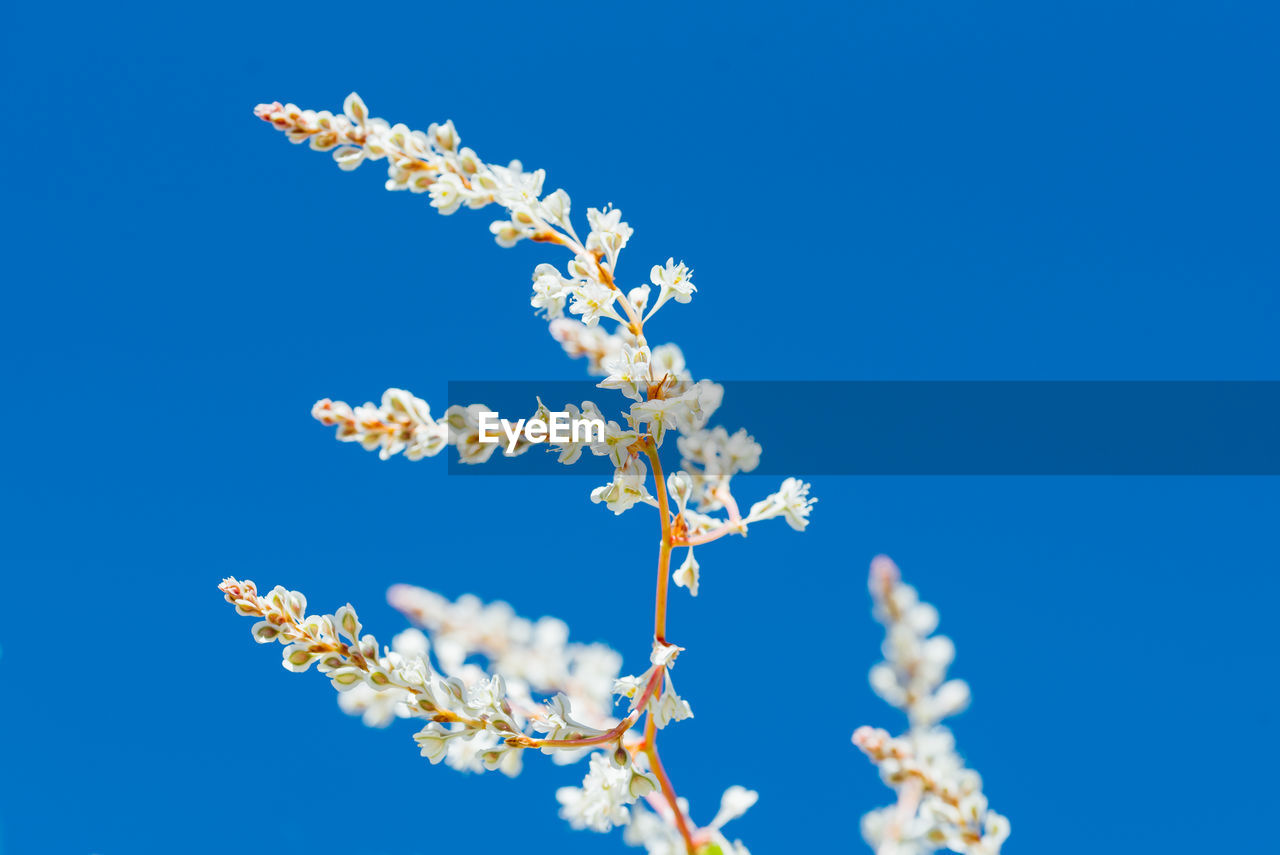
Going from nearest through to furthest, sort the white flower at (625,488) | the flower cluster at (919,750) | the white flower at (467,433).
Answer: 1. the flower cluster at (919,750)
2. the white flower at (467,433)
3. the white flower at (625,488)

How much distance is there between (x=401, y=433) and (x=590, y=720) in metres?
0.84

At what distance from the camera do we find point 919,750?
33.9 inches

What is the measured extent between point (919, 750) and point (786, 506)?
0.43 metres

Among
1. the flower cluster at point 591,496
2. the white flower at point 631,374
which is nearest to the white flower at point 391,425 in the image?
the flower cluster at point 591,496

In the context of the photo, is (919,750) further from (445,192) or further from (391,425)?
(445,192)

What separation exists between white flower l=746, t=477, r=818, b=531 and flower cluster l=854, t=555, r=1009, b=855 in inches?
9.4

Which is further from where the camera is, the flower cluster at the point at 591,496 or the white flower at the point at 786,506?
the white flower at the point at 786,506

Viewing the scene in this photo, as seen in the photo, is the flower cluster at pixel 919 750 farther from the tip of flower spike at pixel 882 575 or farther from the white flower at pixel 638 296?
the white flower at pixel 638 296

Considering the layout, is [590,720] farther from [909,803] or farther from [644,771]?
[909,803]

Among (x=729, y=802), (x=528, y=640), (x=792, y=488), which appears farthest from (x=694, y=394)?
(x=528, y=640)

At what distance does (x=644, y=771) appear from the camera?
3.79 feet

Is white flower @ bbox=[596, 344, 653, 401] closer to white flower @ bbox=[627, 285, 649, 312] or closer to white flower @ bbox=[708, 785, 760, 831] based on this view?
white flower @ bbox=[627, 285, 649, 312]

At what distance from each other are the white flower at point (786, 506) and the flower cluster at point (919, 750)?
9.4 inches

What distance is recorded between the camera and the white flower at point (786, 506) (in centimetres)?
121
